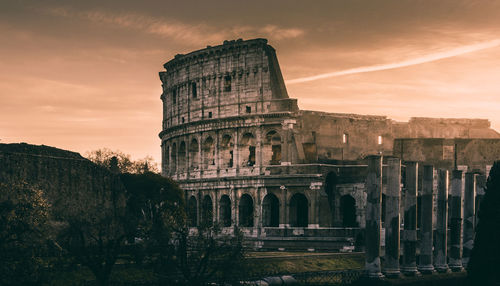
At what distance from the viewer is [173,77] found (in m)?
62.4

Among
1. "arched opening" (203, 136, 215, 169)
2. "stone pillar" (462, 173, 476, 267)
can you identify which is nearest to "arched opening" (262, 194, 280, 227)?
"arched opening" (203, 136, 215, 169)

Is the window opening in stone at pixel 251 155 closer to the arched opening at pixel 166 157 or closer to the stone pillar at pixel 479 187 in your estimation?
the arched opening at pixel 166 157

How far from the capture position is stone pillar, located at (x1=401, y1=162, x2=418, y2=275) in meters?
33.9

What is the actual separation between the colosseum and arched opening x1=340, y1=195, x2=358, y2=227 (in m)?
0.08

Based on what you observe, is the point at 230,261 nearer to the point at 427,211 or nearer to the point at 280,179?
the point at 427,211

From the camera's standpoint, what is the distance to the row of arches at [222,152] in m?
54.7

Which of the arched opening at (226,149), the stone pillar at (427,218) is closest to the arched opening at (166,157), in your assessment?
the arched opening at (226,149)

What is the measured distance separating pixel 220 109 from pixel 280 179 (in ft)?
26.5

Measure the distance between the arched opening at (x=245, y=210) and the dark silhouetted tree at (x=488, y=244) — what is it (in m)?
26.5

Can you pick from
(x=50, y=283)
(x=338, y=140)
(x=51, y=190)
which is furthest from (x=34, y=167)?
(x=338, y=140)

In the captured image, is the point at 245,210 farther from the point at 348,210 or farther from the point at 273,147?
the point at 348,210

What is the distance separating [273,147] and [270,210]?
16.0 ft

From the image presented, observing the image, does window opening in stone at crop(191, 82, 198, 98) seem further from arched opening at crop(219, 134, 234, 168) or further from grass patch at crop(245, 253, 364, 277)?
grass patch at crop(245, 253, 364, 277)

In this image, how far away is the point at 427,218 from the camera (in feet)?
117
